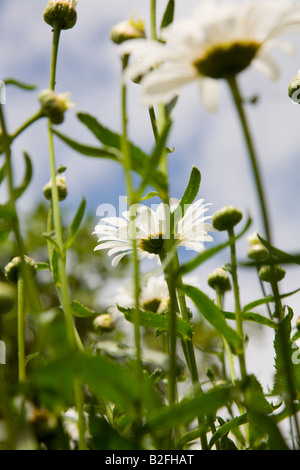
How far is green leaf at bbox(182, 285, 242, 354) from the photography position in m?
0.56

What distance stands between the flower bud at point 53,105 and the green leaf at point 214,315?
0.74 ft

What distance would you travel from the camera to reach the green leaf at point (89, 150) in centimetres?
51

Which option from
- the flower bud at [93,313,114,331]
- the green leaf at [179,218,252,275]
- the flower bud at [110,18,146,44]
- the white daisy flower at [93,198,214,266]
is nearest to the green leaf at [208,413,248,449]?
the green leaf at [179,218,252,275]

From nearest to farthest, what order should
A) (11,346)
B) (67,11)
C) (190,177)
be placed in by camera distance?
(190,177), (67,11), (11,346)

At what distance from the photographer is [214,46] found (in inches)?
20.9

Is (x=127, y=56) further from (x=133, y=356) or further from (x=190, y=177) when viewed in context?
(x=133, y=356)

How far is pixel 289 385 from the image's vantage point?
44 cm

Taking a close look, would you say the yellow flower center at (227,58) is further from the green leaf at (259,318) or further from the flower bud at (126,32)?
the green leaf at (259,318)

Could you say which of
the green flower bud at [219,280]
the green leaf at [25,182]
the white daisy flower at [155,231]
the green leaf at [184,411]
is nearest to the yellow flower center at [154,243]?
the white daisy flower at [155,231]

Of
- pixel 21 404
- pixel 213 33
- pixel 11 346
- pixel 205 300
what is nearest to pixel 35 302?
pixel 21 404

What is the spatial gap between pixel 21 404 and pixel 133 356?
4.2 inches

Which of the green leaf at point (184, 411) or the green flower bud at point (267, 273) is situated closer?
the green leaf at point (184, 411)

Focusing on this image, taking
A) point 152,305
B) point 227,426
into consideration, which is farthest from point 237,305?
point 152,305
